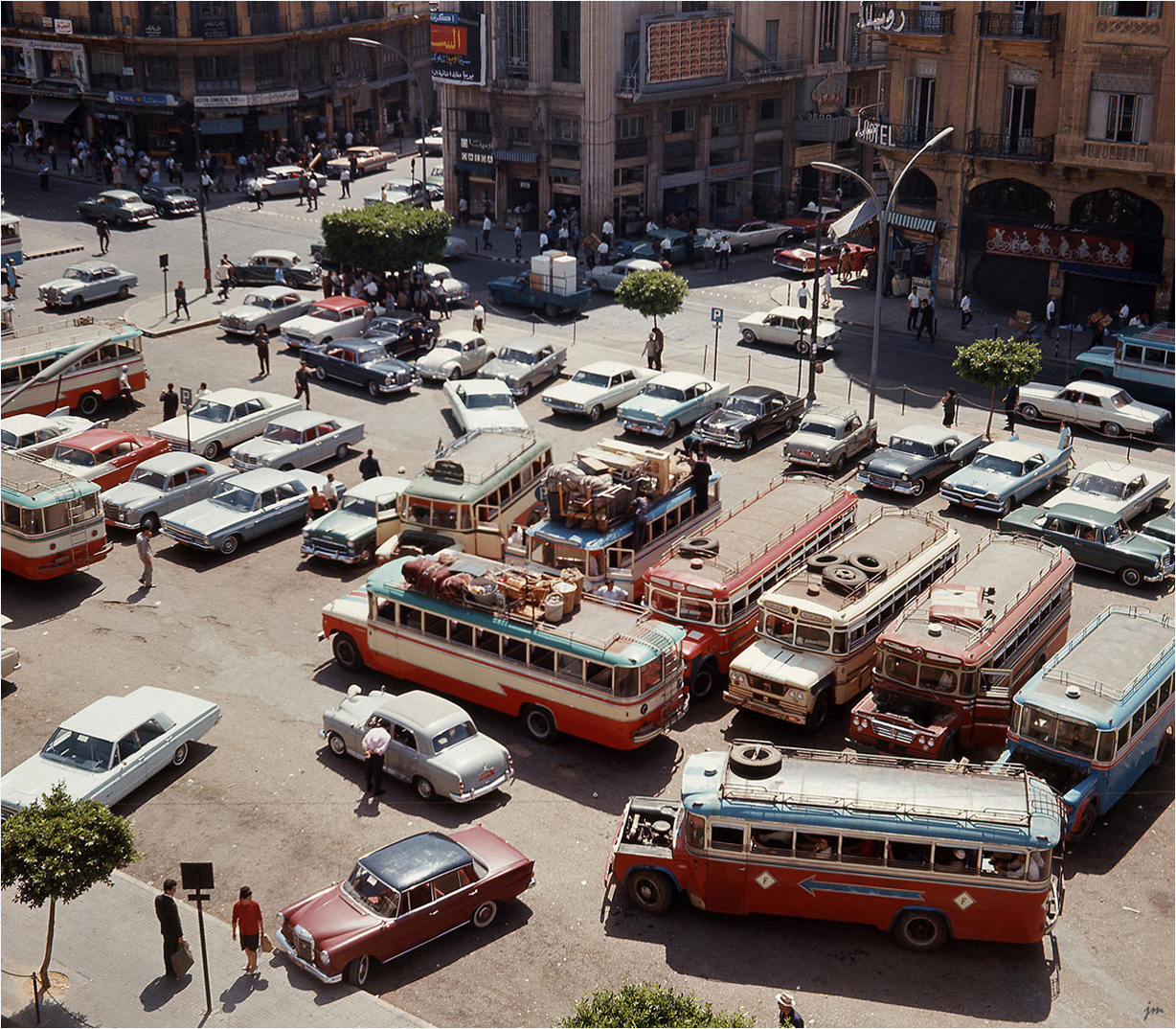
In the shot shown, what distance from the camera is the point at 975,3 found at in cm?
5019

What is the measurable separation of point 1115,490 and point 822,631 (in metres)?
12.5

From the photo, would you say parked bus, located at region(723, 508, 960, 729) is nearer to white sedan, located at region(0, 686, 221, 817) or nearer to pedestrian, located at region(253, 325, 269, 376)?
white sedan, located at region(0, 686, 221, 817)

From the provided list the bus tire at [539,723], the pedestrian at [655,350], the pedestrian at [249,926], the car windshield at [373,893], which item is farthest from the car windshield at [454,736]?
the pedestrian at [655,350]

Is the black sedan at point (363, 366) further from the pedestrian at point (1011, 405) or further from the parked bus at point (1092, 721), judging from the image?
the parked bus at point (1092, 721)

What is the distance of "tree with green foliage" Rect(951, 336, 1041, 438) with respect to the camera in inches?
1554

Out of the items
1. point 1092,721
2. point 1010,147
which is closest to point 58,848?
point 1092,721

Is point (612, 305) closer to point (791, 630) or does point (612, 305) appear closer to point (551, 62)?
point (551, 62)

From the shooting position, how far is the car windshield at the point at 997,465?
35656 millimetres

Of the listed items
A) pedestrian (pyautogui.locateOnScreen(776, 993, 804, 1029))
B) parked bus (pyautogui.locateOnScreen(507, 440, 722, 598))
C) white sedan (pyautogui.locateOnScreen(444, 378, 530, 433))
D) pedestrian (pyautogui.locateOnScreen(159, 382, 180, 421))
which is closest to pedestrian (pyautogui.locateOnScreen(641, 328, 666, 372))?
white sedan (pyautogui.locateOnScreen(444, 378, 530, 433))

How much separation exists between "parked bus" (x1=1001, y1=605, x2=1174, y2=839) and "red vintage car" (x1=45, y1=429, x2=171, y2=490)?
2267 centimetres

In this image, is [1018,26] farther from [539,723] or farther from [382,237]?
[539,723]

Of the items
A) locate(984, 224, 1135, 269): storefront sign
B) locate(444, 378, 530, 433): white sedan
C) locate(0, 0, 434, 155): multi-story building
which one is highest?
locate(0, 0, 434, 155): multi-story building

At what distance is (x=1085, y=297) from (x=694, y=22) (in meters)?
22.4

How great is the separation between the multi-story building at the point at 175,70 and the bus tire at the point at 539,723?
53767 millimetres
